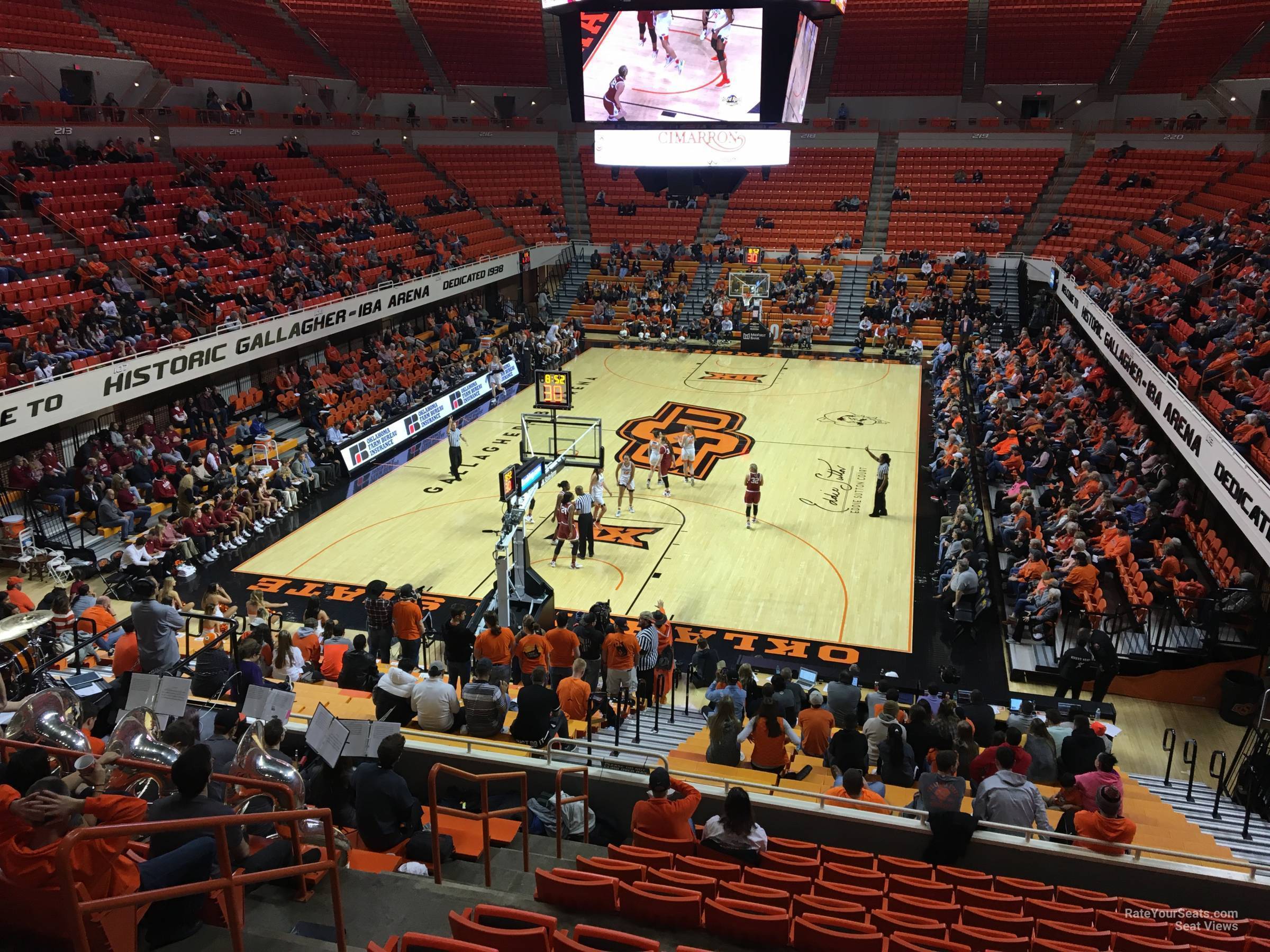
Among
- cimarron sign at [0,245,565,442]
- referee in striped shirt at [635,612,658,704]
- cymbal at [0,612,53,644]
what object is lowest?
referee in striped shirt at [635,612,658,704]

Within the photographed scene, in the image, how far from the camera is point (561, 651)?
1137 cm

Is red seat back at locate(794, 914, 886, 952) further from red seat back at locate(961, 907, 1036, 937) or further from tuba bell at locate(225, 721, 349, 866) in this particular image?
tuba bell at locate(225, 721, 349, 866)

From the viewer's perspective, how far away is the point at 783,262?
3934 cm

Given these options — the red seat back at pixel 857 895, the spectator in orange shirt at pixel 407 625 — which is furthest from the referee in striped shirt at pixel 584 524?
the red seat back at pixel 857 895

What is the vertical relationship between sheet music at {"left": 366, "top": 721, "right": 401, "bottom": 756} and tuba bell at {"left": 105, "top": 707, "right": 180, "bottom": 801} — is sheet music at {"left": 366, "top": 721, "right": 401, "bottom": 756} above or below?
below

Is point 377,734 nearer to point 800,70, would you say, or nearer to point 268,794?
point 268,794

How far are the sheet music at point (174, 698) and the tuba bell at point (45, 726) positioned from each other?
763mm

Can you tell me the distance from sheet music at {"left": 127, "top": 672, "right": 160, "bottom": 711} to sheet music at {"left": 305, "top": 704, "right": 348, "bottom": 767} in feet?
5.31

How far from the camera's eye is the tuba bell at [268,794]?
531 cm

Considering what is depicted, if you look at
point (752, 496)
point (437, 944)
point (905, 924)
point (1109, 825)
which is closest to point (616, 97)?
point (752, 496)

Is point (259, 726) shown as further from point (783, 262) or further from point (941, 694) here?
point (783, 262)

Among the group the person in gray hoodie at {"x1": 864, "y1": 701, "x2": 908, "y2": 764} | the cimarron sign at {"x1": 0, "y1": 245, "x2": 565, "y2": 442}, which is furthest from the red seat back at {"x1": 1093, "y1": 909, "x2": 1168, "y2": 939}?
the cimarron sign at {"x1": 0, "y1": 245, "x2": 565, "y2": 442}

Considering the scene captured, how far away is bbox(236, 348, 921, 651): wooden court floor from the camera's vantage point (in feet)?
51.7

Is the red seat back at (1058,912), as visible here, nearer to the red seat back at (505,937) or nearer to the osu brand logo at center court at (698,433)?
the red seat back at (505,937)
